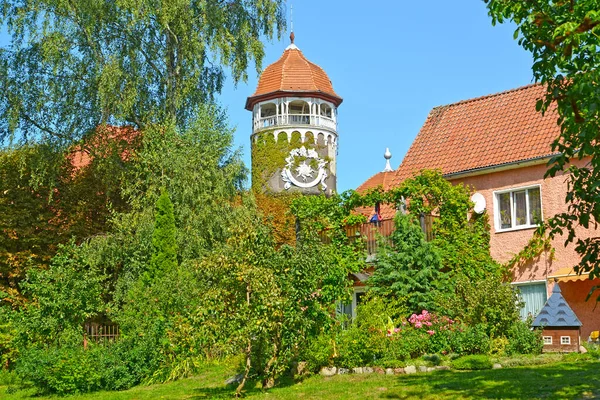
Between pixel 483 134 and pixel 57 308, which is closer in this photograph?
pixel 57 308

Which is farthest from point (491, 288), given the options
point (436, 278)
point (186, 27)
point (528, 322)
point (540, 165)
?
point (186, 27)

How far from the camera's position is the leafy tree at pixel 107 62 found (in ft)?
98.5

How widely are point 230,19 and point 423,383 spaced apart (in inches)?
836

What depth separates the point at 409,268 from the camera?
76.2 feet

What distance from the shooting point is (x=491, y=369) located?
17.3 metres

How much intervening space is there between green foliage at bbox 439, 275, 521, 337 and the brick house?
9.44 ft

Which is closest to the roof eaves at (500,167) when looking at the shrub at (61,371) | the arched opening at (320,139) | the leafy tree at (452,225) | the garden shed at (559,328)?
the leafy tree at (452,225)

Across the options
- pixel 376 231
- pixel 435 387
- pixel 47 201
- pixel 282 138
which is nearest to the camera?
pixel 435 387

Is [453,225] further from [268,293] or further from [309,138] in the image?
[309,138]

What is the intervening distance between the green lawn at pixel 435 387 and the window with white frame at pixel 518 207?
7750mm

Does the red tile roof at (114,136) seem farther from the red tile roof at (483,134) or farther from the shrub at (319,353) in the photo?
the shrub at (319,353)

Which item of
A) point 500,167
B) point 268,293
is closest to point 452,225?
point 500,167

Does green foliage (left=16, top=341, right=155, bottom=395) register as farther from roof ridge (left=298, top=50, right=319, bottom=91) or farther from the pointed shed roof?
roof ridge (left=298, top=50, right=319, bottom=91)

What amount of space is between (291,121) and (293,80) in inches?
123
